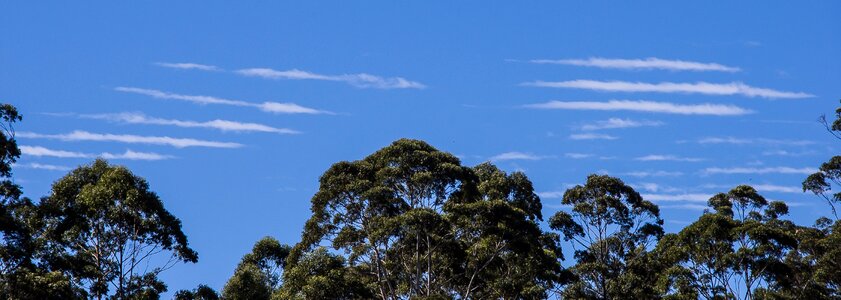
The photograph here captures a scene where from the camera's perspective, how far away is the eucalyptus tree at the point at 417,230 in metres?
53.2

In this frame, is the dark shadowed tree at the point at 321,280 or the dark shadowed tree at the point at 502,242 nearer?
the dark shadowed tree at the point at 321,280

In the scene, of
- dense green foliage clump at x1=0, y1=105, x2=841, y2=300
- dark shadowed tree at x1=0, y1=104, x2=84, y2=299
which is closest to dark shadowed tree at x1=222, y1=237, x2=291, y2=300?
dense green foliage clump at x1=0, y1=105, x2=841, y2=300

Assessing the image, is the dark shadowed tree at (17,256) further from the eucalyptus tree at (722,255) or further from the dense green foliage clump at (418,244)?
the eucalyptus tree at (722,255)

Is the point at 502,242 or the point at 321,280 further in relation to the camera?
the point at 502,242

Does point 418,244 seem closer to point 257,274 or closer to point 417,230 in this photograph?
point 417,230

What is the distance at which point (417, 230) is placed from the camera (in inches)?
2056

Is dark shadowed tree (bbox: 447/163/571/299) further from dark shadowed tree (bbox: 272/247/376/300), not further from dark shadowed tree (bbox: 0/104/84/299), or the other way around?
dark shadowed tree (bbox: 0/104/84/299)

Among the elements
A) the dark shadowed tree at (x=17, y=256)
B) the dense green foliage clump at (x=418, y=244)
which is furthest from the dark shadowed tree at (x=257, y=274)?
the dark shadowed tree at (x=17, y=256)

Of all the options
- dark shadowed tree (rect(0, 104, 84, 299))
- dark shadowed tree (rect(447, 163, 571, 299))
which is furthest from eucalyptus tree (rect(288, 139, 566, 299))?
dark shadowed tree (rect(0, 104, 84, 299))

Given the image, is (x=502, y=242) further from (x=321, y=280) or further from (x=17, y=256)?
(x=17, y=256)

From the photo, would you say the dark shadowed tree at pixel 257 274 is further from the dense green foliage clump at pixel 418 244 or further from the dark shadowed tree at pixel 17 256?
the dark shadowed tree at pixel 17 256

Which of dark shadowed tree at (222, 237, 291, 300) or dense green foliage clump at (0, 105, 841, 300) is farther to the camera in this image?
dark shadowed tree at (222, 237, 291, 300)

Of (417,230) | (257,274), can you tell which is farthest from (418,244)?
(257,274)

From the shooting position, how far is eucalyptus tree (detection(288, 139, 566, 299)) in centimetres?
5316
